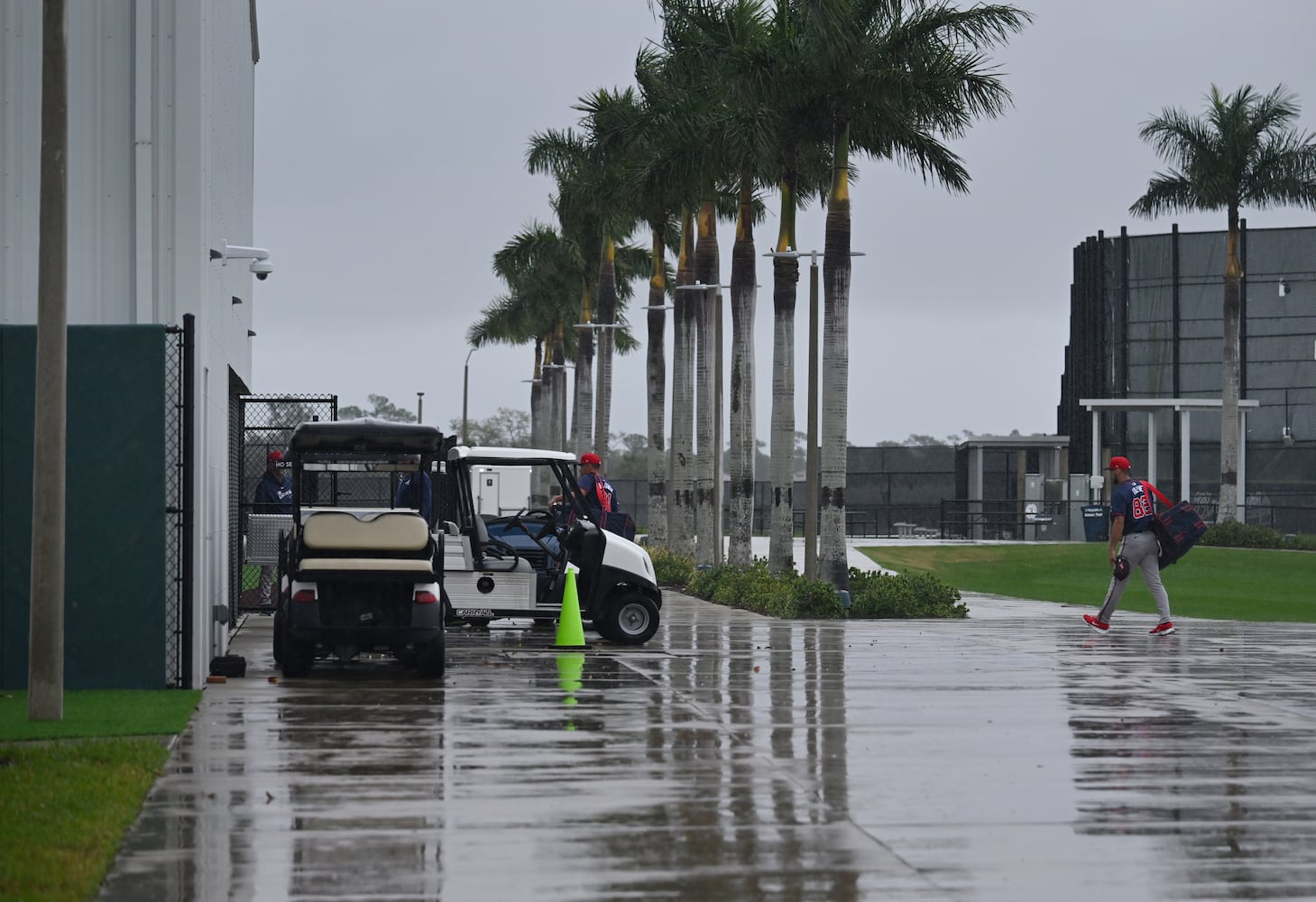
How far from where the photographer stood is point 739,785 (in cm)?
950

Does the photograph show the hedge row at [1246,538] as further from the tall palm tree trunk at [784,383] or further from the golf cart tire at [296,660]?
the golf cart tire at [296,660]

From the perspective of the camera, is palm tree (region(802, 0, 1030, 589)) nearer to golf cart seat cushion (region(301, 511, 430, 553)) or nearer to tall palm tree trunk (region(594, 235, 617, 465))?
golf cart seat cushion (region(301, 511, 430, 553))

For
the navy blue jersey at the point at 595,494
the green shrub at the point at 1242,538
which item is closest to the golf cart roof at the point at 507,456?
the navy blue jersey at the point at 595,494

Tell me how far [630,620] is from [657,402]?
2339 cm

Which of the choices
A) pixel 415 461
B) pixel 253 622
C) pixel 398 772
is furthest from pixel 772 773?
pixel 253 622

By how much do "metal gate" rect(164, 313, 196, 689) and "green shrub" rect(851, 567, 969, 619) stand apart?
492 inches

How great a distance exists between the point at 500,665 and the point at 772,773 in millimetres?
6568

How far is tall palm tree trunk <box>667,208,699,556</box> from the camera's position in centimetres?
3572

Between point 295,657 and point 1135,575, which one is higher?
point 295,657

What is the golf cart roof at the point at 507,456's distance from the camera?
60.5 feet

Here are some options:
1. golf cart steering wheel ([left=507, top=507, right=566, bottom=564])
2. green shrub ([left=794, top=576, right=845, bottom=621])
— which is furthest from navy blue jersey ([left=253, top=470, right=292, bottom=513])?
green shrub ([left=794, top=576, right=845, bottom=621])

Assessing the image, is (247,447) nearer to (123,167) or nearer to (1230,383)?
(123,167)

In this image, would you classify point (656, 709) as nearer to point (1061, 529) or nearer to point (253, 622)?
point (253, 622)

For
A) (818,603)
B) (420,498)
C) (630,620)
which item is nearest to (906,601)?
(818,603)
